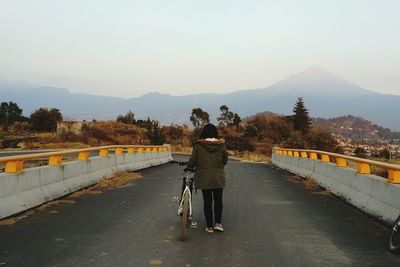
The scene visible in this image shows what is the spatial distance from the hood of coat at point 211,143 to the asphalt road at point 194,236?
1483 millimetres

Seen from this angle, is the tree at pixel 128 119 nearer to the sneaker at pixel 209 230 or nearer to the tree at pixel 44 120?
the tree at pixel 44 120

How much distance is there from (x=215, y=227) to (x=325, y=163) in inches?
343

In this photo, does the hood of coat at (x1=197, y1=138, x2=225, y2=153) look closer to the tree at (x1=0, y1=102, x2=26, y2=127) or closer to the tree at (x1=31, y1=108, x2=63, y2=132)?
the tree at (x1=31, y1=108, x2=63, y2=132)

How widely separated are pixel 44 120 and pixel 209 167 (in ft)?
233

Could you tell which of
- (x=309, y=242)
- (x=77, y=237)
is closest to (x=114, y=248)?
(x=77, y=237)

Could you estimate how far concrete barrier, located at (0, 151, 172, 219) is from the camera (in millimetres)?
9461

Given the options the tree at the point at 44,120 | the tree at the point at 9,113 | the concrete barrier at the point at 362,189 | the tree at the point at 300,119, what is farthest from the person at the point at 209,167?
the tree at the point at 300,119

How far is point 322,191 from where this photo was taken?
48.4 ft

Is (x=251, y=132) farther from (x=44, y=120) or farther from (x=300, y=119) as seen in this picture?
(x=44, y=120)

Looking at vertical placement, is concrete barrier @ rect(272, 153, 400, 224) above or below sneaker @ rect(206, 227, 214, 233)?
above

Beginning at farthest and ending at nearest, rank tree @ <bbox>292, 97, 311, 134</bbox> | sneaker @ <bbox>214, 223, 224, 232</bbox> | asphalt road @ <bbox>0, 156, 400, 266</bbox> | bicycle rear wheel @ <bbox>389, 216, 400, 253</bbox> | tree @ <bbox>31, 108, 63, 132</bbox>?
tree @ <bbox>292, 97, 311, 134</bbox> → tree @ <bbox>31, 108, 63, 132</bbox> → sneaker @ <bbox>214, 223, 224, 232</bbox> → bicycle rear wheel @ <bbox>389, 216, 400, 253</bbox> → asphalt road @ <bbox>0, 156, 400, 266</bbox>

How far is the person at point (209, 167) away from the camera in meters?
8.23

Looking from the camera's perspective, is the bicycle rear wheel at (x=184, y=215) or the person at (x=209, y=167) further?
→ the person at (x=209, y=167)

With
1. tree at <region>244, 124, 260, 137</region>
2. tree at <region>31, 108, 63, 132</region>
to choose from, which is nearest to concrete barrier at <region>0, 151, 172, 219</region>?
tree at <region>31, 108, 63, 132</region>
